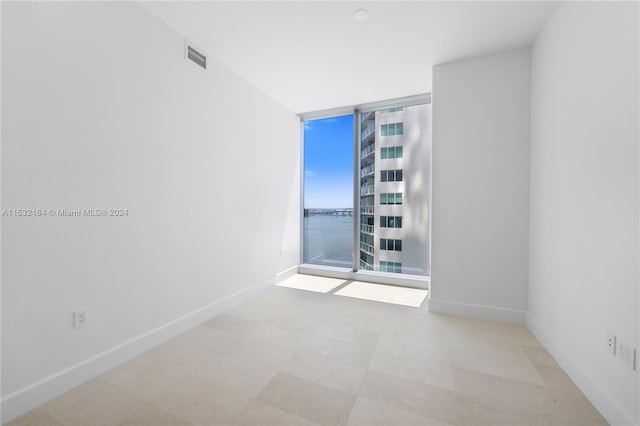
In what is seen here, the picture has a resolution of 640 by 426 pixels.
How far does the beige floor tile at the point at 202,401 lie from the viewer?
4.65 ft

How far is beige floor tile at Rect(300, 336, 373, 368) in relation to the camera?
1934 mm

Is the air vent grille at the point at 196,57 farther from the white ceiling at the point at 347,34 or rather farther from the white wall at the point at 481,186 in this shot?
the white wall at the point at 481,186

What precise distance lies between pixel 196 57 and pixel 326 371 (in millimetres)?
3055

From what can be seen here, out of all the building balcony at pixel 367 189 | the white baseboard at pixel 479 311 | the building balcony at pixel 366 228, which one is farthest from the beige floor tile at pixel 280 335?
the building balcony at pixel 367 189

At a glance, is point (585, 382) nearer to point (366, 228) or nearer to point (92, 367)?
point (366, 228)

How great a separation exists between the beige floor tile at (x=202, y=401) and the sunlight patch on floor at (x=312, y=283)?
6.63 ft

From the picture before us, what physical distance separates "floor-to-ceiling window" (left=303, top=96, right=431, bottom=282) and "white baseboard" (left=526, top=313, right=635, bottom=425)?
1.70 m

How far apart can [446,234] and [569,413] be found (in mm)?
1644

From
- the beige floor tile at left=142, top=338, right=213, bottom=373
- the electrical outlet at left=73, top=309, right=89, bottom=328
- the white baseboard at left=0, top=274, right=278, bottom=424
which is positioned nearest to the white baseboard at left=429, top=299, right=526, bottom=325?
the beige floor tile at left=142, top=338, right=213, bottom=373

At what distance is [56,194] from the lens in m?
1.57

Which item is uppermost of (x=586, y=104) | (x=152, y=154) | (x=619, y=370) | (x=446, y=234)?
(x=586, y=104)

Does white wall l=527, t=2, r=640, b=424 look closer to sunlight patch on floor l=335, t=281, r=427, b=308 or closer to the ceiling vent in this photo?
sunlight patch on floor l=335, t=281, r=427, b=308

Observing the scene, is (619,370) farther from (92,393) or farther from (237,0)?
(237,0)

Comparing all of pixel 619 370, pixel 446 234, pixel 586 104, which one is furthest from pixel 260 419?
pixel 586 104
